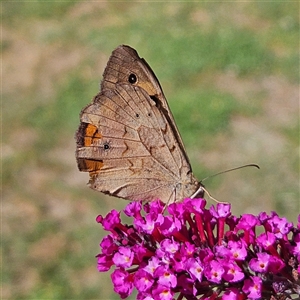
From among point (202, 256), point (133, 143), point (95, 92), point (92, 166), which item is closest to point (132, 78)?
point (133, 143)

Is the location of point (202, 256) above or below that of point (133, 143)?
below

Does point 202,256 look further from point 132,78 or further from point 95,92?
point 95,92

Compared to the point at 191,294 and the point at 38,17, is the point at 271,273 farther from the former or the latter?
the point at 38,17

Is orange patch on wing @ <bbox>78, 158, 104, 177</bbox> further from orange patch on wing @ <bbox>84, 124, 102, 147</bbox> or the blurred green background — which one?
the blurred green background

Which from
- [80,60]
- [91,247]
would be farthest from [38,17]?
[91,247]

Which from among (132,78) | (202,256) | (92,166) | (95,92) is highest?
(95,92)

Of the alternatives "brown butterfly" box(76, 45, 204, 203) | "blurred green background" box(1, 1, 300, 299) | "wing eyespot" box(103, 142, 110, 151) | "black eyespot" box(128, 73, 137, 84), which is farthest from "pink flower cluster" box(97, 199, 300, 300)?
"blurred green background" box(1, 1, 300, 299)

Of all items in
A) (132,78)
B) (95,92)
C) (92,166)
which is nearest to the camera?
(132,78)
